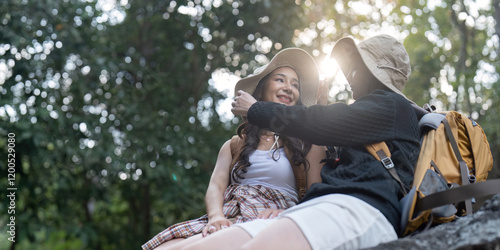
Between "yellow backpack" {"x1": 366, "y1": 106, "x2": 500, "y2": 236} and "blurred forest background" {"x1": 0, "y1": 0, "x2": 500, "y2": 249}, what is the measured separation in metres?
3.51

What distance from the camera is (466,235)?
5.54 ft

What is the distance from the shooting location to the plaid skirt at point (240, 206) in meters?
2.38

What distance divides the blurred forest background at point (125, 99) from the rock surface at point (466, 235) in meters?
3.66

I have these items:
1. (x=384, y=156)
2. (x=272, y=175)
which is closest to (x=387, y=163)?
(x=384, y=156)

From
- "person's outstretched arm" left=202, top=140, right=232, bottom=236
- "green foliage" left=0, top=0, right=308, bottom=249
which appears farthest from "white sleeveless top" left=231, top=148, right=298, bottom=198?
"green foliage" left=0, top=0, right=308, bottom=249

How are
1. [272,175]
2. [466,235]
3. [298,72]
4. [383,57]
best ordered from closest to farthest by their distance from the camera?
[466,235], [383,57], [272,175], [298,72]

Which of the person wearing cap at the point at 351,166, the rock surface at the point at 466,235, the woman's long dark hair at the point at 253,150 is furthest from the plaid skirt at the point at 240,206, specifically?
the rock surface at the point at 466,235

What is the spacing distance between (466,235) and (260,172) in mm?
1149

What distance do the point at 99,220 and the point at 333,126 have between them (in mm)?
6217

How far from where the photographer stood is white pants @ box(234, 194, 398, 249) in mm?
1784

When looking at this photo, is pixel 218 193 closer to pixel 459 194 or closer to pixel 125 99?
pixel 459 194

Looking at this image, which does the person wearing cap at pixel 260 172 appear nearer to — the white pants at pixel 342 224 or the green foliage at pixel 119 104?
the white pants at pixel 342 224

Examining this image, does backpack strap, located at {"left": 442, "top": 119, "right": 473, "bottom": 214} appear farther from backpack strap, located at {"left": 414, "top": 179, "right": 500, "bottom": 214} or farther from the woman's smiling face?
the woman's smiling face

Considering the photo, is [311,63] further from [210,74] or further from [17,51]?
[210,74]
